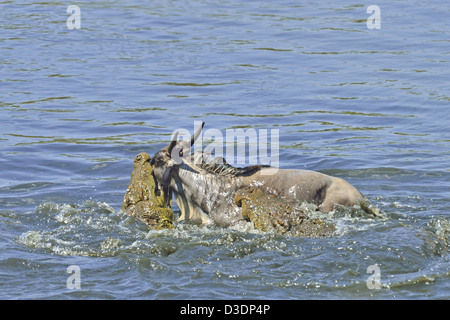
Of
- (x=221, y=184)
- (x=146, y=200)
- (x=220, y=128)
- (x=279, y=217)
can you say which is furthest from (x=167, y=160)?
(x=220, y=128)

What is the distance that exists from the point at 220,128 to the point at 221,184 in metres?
4.83

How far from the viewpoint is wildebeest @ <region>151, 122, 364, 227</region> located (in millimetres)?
9289

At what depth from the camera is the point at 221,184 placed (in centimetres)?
966

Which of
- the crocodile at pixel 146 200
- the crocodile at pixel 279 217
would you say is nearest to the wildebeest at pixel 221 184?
the crocodile at pixel 146 200

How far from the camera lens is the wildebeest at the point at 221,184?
9.29 m

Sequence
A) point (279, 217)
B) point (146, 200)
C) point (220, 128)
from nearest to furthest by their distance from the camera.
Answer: point (279, 217) < point (146, 200) < point (220, 128)

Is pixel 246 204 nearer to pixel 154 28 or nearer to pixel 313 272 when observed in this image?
pixel 313 272

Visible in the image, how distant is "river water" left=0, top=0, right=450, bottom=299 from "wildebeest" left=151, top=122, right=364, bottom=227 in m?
0.31

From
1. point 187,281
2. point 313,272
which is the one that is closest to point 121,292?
point 187,281

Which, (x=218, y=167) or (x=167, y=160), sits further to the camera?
(x=218, y=167)

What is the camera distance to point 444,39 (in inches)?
785

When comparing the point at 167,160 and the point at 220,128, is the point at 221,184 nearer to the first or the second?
the point at 167,160

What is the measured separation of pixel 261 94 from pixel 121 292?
9.50 m

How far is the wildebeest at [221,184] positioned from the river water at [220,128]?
306 mm
